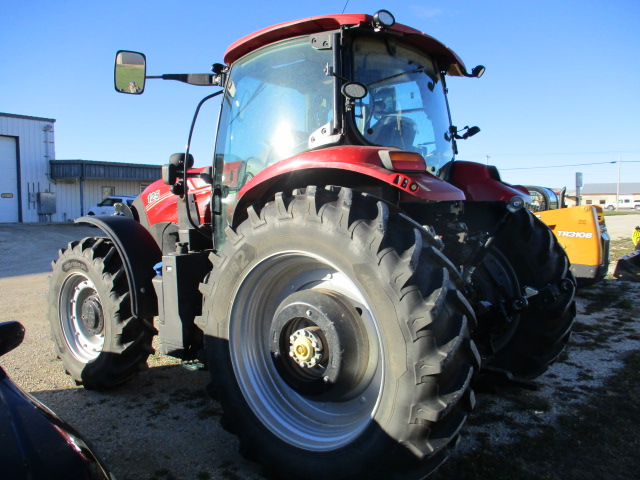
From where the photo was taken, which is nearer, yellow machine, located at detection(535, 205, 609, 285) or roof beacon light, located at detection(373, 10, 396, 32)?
roof beacon light, located at detection(373, 10, 396, 32)

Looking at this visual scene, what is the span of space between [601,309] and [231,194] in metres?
5.42

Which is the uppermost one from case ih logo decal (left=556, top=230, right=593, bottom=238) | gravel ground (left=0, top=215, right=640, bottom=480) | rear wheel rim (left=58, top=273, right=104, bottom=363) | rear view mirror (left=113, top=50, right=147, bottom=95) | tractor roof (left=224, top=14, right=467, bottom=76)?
tractor roof (left=224, top=14, right=467, bottom=76)

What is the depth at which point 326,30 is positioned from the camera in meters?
2.85

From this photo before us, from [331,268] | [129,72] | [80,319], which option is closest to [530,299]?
[331,268]

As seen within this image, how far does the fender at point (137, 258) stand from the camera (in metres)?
3.60

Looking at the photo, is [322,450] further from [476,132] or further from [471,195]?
[476,132]

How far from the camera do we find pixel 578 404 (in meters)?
3.42

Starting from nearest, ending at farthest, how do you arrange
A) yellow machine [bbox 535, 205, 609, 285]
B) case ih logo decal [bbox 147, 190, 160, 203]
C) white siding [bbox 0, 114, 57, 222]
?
case ih logo decal [bbox 147, 190, 160, 203]
yellow machine [bbox 535, 205, 609, 285]
white siding [bbox 0, 114, 57, 222]

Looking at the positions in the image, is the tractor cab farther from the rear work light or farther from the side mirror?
the side mirror

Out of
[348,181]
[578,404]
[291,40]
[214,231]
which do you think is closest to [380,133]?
[348,181]

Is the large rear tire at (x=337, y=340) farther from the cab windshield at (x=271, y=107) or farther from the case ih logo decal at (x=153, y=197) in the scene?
the case ih logo decal at (x=153, y=197)

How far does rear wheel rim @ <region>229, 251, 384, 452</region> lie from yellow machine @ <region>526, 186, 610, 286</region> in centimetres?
545

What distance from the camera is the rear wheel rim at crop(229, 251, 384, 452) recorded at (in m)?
2.44

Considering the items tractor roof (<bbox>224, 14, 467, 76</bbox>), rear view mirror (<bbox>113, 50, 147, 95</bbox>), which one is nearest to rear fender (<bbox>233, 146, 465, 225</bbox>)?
tractor roof (<bbox>224, 14, 467, 76</bbox>)
